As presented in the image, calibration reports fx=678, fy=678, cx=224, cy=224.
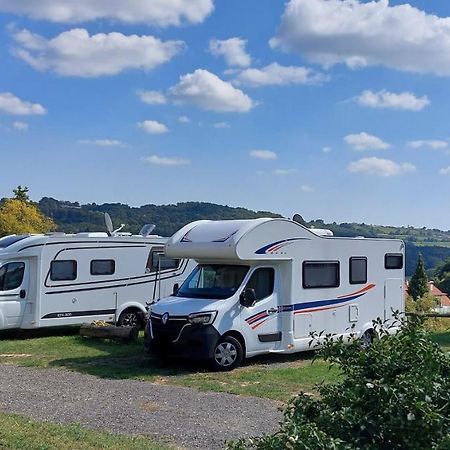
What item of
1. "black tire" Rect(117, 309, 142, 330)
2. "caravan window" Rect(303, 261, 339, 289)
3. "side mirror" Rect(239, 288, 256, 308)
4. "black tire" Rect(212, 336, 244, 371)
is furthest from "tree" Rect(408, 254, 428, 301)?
"black tire" Rect(212, 336, 244, 371)

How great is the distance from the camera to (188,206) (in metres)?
64.2

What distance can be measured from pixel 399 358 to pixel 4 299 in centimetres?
1321

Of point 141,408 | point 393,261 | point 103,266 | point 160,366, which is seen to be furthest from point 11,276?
point 393,261

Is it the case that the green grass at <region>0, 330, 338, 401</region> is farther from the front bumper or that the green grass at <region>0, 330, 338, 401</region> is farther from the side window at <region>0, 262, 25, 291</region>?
the side window at <region>0, 262, 25, 291</region>

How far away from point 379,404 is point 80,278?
44.4 ft

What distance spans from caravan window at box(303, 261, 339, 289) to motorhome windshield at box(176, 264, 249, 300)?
1398 mm

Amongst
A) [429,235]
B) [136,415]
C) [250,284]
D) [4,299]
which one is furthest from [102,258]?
[429,235]

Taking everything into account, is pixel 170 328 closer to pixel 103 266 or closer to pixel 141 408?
pixel 141 408

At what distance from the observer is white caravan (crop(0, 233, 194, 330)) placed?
15789 mm

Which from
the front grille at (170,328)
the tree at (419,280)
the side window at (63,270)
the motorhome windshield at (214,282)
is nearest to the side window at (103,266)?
the side window at (63,270)

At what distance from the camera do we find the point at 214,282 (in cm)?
1249

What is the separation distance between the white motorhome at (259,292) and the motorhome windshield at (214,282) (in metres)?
0.02

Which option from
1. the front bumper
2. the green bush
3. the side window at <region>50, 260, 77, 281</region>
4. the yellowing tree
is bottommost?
the front bumper

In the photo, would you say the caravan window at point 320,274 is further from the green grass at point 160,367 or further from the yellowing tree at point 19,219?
the yellowing tree at point 19,219
